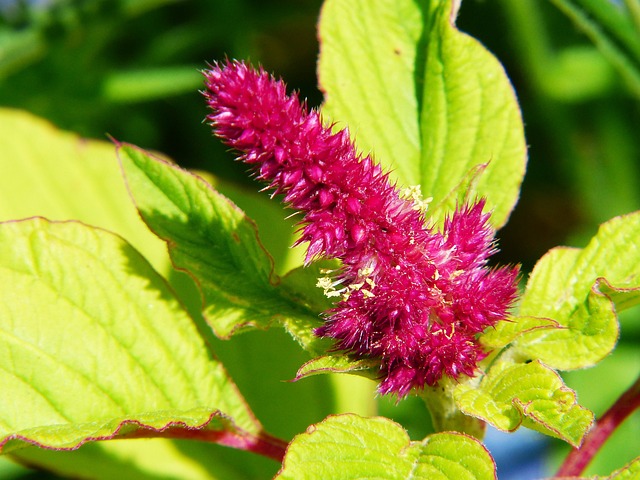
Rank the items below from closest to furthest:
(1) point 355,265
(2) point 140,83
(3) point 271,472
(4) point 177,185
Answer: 1. (1) point 355,265
2. (4) point 177,185
3. (3) point 271,472
4. (2) point 140,83

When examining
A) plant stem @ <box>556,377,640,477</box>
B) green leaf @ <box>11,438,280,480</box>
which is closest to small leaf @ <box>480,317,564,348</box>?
plant stem @ <box>556,377,640,477</box>

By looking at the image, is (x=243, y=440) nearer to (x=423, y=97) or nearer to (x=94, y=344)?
(x=94, y=344)

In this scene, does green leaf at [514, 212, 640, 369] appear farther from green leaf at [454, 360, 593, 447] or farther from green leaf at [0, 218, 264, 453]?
green leaf at [0, 218, 264, 453]

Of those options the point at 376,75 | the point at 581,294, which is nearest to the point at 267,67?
the point at 376,75

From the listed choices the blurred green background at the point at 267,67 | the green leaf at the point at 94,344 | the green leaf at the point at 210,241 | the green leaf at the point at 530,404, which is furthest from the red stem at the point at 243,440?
the blurred green background at the point at 267,67

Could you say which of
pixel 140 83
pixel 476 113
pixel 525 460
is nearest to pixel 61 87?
pixel 140 83

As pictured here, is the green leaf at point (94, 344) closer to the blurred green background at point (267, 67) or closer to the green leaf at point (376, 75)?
the green leaf at point (376, 75)

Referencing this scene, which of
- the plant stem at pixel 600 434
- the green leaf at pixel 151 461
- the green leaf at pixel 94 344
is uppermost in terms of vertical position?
the green leaf at pixel 94 344

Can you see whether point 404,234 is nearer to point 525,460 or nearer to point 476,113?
point 476,113
